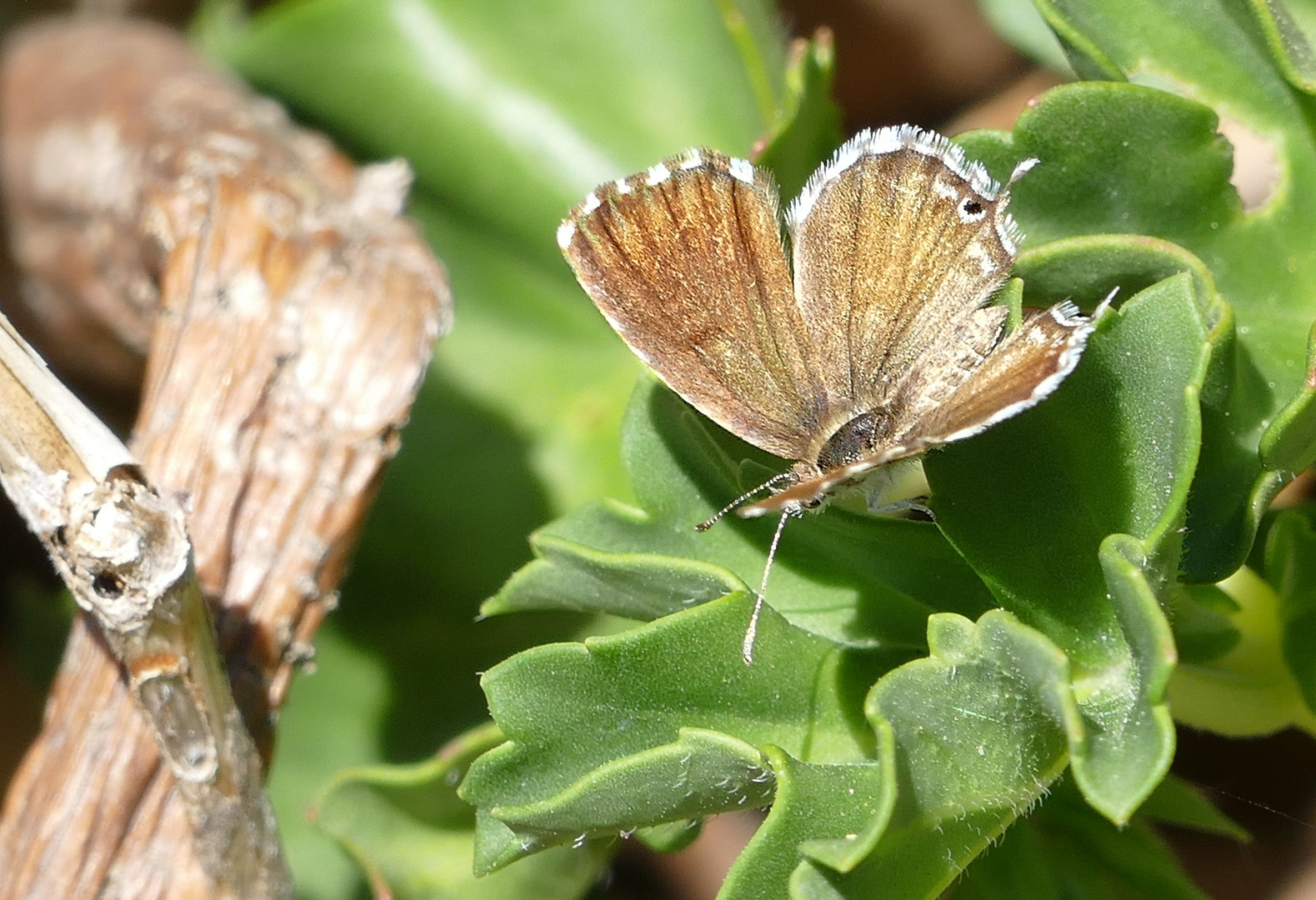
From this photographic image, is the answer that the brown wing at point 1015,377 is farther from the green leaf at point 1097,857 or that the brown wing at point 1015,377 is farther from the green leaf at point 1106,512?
the green leaf at point 1097,857

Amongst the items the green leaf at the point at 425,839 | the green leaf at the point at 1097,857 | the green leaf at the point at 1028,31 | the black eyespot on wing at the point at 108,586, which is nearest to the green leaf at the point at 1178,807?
the green leaf at the point at 1097,857

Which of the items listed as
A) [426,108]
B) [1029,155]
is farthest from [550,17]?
[1029,155]

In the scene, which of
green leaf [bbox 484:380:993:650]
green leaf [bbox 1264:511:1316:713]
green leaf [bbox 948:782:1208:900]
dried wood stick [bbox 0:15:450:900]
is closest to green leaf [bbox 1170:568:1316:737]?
green leaf [bbox 1264:511:1316:713]

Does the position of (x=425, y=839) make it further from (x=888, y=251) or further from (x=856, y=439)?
(x=888, y=251)

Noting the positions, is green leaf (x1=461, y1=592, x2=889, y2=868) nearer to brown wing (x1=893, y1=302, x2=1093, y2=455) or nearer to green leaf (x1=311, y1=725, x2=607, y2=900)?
brown wing (x1=893, y1=302, x2=1093, y2=455)

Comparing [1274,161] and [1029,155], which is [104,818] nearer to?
[1029,155]
